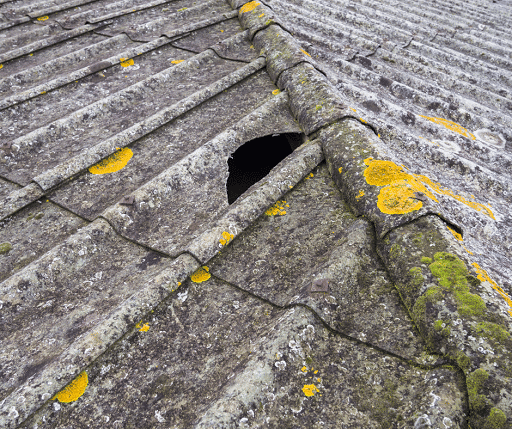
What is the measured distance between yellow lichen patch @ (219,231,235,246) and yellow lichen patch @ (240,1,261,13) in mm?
2690

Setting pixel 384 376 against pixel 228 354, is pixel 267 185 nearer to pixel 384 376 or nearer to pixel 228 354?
pixel 228 354

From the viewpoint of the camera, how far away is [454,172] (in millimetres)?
2238

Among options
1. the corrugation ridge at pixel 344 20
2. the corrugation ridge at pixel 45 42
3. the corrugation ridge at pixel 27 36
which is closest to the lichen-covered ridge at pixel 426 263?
the corrugation ridge at pixel 344 20

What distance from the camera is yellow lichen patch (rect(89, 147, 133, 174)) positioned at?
2016 mm

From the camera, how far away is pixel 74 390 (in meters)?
1.15

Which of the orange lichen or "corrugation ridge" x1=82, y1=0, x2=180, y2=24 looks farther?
"corrugation ridge" x1=82, y1=0, x2=180, y2=24

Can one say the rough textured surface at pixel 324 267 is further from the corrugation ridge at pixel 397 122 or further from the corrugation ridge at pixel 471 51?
the corrugation ridge at pixel 471 51

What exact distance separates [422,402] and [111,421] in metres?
0.96

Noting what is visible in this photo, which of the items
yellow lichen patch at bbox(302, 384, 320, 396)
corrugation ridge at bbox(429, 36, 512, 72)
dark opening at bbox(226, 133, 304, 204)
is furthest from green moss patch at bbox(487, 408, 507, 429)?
corrugation ridge at bbox(429, 36, 512, 72)

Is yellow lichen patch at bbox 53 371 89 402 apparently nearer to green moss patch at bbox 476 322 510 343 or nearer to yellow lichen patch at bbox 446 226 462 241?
green moss patch at bbox 476 322 510 343

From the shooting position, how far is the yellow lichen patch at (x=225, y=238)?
159cm

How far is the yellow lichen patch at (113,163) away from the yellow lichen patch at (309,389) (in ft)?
5.06

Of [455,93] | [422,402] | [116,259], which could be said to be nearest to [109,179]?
[116,259]

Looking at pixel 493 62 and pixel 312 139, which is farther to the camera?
pixel 493 62
